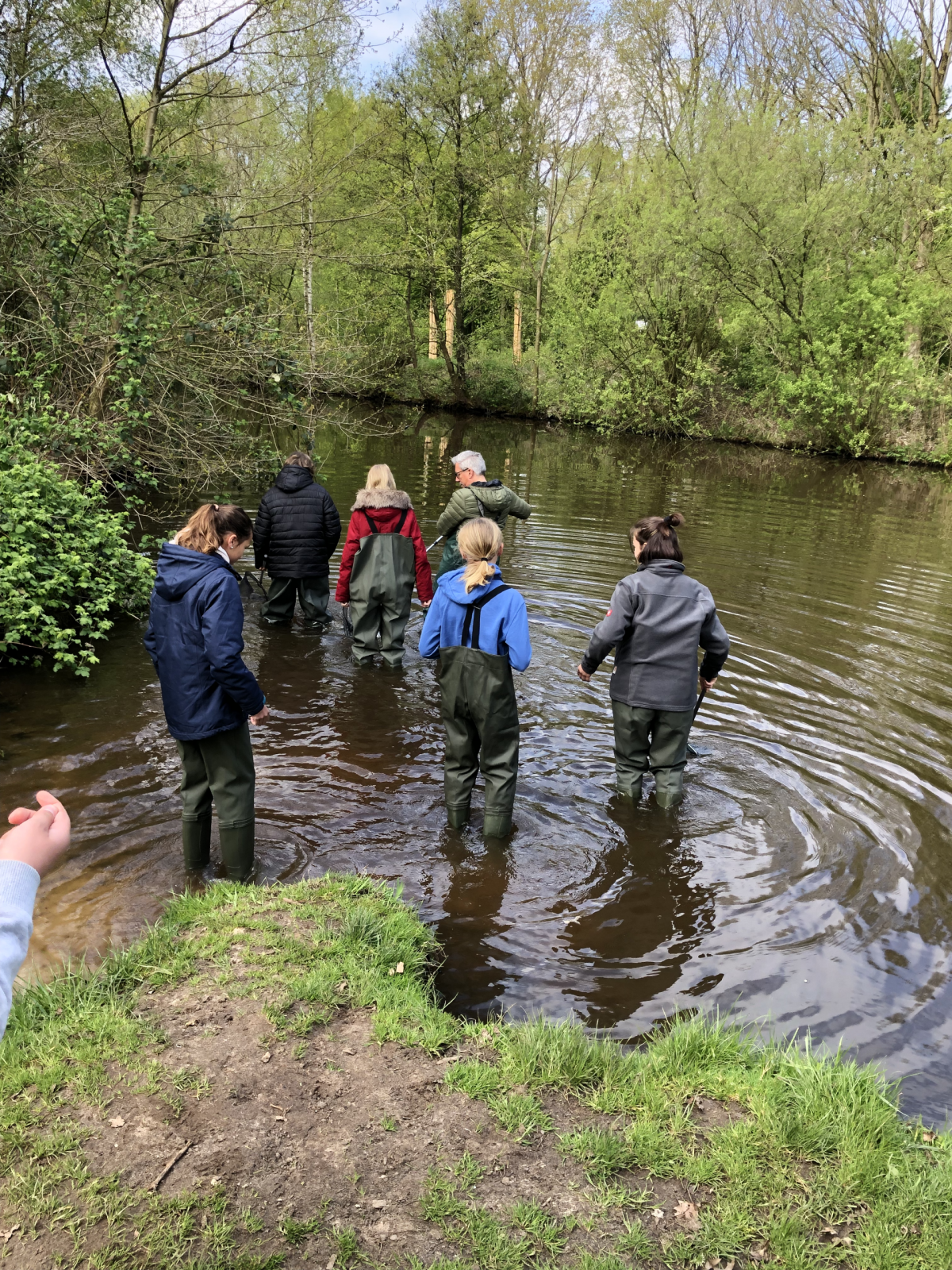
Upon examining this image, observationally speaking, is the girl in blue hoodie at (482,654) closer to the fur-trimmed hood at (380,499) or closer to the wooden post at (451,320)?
the fur-trimmed hood at (380,499)

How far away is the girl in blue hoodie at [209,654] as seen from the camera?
4.48 meters

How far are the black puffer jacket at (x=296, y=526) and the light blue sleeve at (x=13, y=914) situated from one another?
752 cm

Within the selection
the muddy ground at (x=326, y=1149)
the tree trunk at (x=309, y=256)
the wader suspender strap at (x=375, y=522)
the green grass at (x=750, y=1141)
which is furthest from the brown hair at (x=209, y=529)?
the tree trunk at (x=309, y=256)

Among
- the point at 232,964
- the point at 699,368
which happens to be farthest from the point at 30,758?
the point at 699,368

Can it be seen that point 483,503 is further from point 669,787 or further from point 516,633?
point 669,787

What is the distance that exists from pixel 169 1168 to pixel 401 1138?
798mm

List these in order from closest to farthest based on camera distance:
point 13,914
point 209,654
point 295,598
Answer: point 13,914 → point 209,654 → point 295,598

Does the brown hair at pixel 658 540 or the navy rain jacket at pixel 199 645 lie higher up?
the brown hair at pixel 658 540

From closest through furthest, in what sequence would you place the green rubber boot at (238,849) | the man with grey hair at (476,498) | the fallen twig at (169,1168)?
1. the fallen twig at (169,1168)
2. the green rubber boot at (238,849)
3. the man with grey hair at (476,498)

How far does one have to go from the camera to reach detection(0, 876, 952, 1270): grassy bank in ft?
9.03

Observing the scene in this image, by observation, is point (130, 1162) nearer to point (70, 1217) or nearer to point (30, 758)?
point (70, 1217)

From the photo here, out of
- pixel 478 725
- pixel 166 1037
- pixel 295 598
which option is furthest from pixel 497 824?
pixel 295 598

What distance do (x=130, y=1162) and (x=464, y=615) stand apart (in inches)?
126

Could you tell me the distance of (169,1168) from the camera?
115 inches
